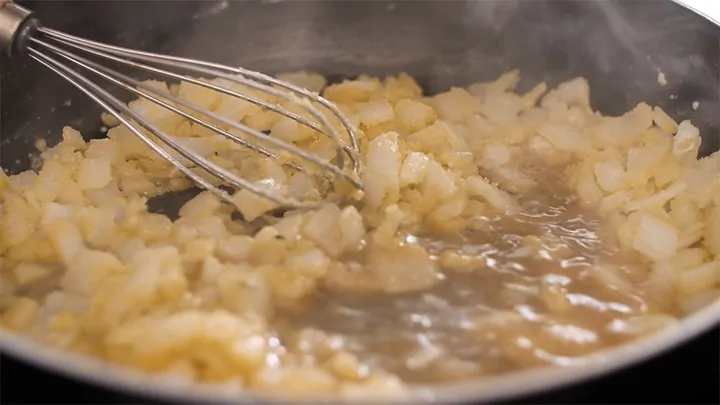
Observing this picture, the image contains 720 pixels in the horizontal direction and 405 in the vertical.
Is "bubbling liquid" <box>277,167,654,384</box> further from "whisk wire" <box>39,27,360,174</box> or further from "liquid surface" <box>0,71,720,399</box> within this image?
"whisk wire" <box>39,27,360,174</box>

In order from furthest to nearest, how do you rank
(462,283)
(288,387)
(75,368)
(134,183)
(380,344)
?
1. (134,183)
2. (462,283)
3. (380,344)
4. (288,387)
5. (75,368)

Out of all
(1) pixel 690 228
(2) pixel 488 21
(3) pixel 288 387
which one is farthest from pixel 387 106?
(3) pixel 288 387

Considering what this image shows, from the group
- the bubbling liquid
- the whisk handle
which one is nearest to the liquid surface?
the bubbling liquid

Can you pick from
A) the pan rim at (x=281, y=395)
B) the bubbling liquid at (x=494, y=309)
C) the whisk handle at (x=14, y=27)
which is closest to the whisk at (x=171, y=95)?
the whisk handle at (x=14, y=27)

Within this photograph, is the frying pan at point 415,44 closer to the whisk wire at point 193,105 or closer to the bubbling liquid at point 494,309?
the whisk wire at point 193,105

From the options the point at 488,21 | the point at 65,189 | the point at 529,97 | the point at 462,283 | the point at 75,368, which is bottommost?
the point at 75,368

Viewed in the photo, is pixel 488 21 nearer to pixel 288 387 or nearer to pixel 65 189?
pixel 65 189
